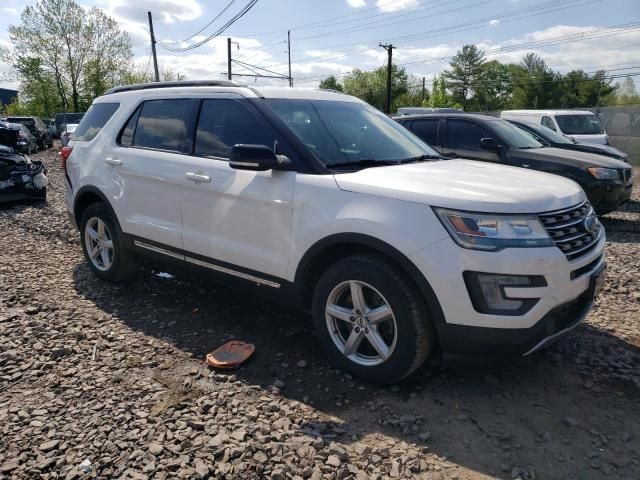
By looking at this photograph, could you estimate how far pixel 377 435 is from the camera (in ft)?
9.05

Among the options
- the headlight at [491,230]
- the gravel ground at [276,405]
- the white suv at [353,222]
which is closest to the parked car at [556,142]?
the gravel ground at [276,405]

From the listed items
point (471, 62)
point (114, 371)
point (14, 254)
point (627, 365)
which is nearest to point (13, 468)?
point (114, 371)

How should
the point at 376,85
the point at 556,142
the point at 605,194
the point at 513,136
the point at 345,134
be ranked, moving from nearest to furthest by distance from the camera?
1. the point at 345,134
2. the point at 605,194
3. the point at 513,136
4. the point at 556,142
5. the point at 376,85

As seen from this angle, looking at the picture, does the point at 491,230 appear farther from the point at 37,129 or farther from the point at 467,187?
the point at 37,129

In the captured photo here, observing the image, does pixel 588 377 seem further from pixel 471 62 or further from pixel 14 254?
pixel 471 62

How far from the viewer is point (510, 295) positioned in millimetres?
2703

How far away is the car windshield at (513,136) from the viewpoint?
27.0 feet

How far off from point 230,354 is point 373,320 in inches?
44.8

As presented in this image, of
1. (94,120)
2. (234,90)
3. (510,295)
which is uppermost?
(234,90)

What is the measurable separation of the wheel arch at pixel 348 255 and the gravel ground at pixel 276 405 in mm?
436

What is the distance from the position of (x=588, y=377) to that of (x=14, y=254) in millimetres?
6140

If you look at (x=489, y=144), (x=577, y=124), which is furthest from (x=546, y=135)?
(x=577, y=124)

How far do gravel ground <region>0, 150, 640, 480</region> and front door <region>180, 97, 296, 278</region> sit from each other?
0.69m

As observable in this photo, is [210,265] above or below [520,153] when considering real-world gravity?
below
